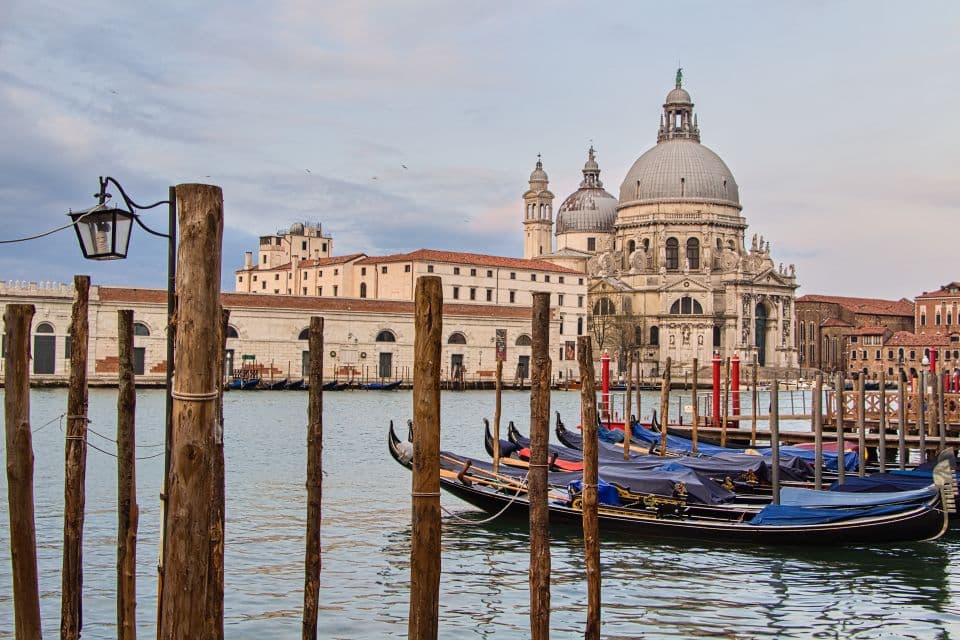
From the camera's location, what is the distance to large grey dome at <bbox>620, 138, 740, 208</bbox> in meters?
70.8

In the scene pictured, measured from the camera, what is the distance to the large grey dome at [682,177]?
7081 cm

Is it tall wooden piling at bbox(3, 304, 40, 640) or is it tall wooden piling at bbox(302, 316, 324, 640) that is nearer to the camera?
tall wooden piling at bbox(3, 304, 40, 640)

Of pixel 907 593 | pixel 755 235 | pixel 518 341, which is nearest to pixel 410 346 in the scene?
pixel 518 341

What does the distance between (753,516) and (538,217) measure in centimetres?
6792

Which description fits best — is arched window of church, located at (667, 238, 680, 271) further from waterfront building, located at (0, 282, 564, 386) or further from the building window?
waterfront building, located at (0, 282, 564, 386)

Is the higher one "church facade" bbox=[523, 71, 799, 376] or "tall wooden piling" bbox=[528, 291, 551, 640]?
"church facade" bbox=[523, 71, 799, 376]

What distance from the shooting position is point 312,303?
48.6 m

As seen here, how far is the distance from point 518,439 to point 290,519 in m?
4.86

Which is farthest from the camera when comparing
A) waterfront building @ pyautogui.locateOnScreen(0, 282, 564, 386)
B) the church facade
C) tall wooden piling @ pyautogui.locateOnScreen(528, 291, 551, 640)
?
the church facade

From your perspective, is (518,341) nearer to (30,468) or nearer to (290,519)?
(290,519)

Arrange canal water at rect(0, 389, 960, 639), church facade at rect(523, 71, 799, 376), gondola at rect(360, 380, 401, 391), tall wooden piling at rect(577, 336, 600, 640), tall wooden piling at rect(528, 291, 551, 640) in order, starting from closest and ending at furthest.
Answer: tall wooden piling at rect(528, 291, 551, 640), tall wooden piling at rect(577, 336, 600, 640), canal water at rect(0, 389, 960, 639), gondola at rect(360, 380, 401, 391), church facade at rect(523, 71, 799, 376)

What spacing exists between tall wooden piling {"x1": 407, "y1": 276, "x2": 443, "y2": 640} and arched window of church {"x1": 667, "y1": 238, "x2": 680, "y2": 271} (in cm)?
6612

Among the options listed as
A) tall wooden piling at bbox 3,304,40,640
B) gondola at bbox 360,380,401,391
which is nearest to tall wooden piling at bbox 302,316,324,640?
tall wooden piling at bbox 3,304,40,640

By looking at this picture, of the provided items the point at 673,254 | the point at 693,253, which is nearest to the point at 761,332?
the point at 693,253
